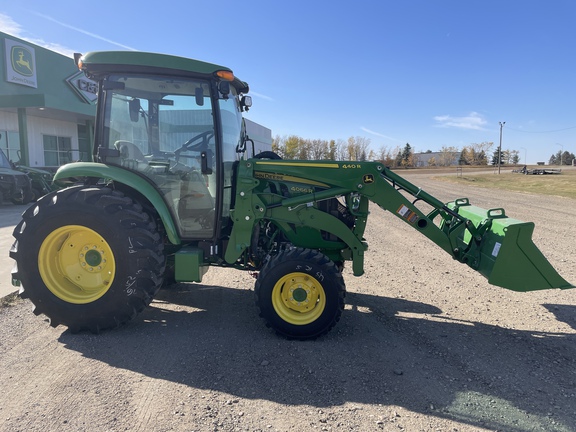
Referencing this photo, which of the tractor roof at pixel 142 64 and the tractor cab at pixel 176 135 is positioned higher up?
the tractor roof at pixel 142 64

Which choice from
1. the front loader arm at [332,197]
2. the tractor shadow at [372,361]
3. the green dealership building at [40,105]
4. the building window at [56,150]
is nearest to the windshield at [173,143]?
the front loader arm at [332,197]

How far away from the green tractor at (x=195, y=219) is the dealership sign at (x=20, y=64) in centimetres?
1846

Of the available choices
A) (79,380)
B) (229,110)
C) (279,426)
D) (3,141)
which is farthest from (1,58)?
(279,426)

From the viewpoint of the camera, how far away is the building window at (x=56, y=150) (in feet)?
71.2

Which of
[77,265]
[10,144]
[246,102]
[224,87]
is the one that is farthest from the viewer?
[10,144]

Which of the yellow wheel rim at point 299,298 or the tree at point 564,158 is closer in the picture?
the yellow wheel rim at point 299,298

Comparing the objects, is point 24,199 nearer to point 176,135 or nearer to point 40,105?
point 40,105

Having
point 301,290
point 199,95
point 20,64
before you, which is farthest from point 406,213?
point 20,64

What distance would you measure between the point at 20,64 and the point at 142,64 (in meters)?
19.6

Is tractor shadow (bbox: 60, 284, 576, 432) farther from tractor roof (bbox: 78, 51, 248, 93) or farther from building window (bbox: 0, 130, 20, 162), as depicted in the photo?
building window (bbox: 0, 130, 20, 162)

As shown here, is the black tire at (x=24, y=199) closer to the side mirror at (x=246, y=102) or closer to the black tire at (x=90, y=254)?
the black tire at (x=90, y=254)

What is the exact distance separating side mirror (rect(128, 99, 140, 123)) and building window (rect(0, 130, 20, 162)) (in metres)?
18.5

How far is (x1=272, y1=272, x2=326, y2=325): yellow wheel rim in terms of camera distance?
12.9ft

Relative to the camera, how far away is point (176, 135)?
167 inches
